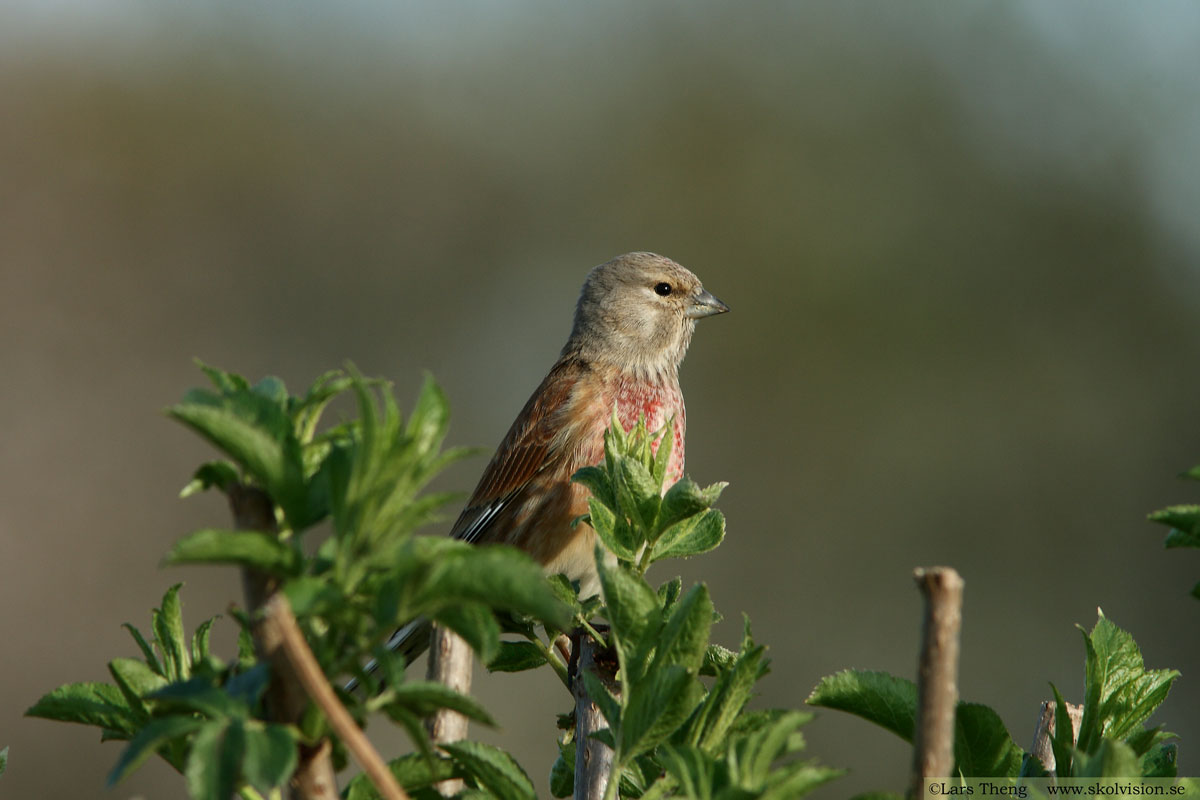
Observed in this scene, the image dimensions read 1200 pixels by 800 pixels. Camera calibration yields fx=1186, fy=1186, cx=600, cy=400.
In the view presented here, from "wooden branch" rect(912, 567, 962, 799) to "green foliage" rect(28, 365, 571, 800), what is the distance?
0.32 metres

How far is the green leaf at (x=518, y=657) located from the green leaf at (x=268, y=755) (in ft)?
3.61

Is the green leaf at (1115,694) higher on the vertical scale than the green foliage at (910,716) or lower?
higher

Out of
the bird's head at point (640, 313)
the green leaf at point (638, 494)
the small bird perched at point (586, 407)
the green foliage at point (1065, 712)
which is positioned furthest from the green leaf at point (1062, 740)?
the bird's head at point (640, 313)

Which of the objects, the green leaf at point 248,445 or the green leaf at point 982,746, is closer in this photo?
the green leaf at point 248,445

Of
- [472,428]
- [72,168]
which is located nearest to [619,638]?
[472,428]

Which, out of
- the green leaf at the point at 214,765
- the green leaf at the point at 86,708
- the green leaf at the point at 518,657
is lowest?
the green leaf at the point at 214,765

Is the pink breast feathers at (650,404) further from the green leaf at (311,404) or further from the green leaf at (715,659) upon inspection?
the green leaf at (311,404)

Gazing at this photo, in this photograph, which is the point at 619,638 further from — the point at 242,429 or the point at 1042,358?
the point at 1042,358

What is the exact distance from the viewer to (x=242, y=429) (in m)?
1.02

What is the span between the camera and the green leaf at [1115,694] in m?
1.54

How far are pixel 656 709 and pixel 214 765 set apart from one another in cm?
48

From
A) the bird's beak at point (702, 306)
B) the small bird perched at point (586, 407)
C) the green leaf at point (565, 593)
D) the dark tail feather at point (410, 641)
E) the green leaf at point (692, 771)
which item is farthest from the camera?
the bird's beak at point (702, 306)

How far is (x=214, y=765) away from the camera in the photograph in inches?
36.7

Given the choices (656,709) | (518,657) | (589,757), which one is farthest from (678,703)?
(518,657)
